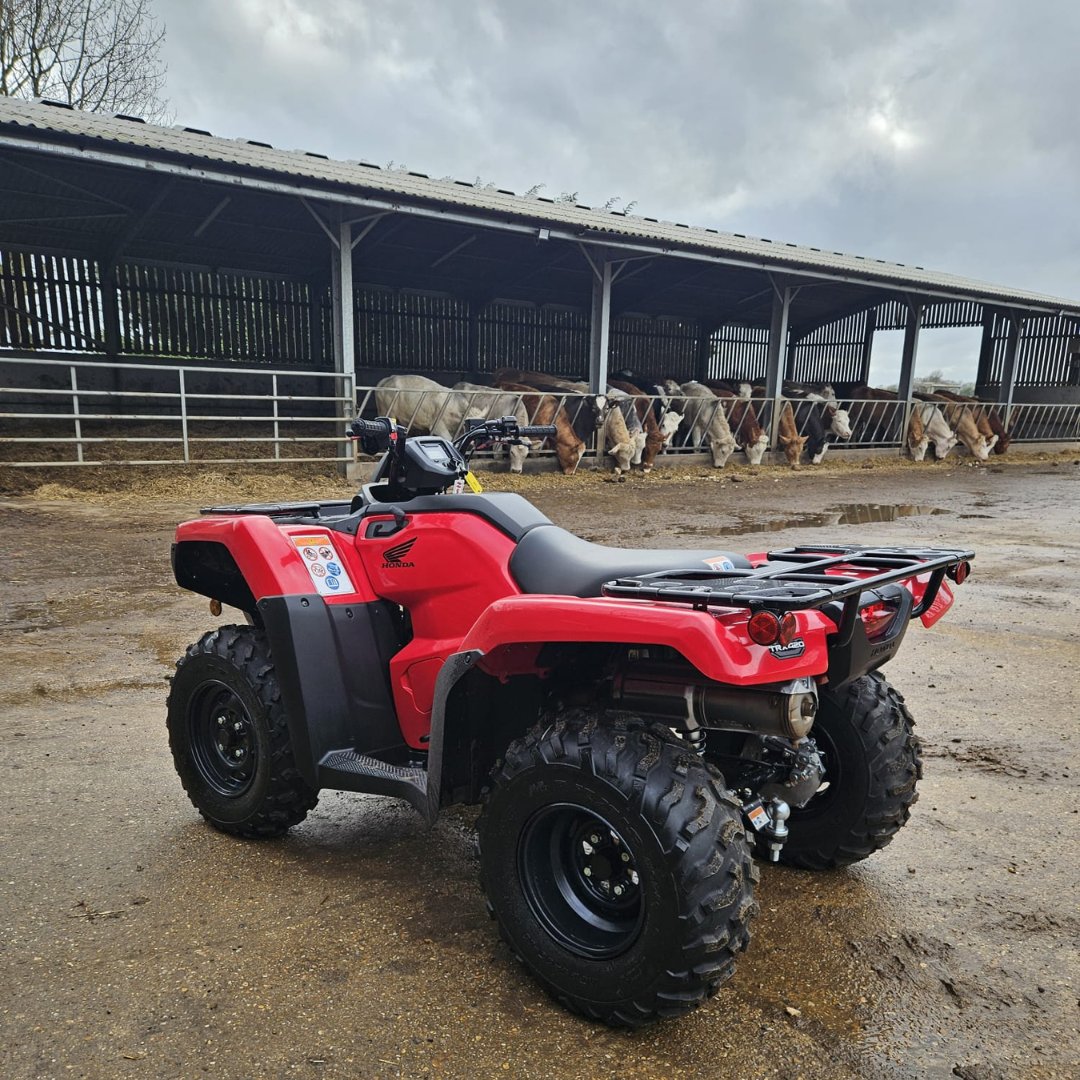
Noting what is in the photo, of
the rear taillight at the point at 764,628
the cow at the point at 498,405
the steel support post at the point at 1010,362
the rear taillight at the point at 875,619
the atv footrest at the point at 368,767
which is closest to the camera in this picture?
the rear taillight at the point at 764,628

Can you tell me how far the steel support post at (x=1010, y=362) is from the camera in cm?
2314

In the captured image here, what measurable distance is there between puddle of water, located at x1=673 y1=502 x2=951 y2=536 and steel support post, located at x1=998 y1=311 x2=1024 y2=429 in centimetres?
1264

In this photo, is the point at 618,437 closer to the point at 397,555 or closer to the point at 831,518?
the point at 831,518

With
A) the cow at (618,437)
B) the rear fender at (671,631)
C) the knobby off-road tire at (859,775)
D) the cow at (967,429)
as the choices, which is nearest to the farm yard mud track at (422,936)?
the knobby off-road tire at (859,775)

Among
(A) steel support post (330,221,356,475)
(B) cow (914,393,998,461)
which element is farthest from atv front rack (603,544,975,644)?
(B) cow (914,393,998,461)

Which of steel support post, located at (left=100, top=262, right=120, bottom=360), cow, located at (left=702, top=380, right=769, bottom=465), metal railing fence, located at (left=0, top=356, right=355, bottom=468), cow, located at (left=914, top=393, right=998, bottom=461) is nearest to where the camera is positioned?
metal railing fence, located at (left=0, top=356, right=355, bottom=468)

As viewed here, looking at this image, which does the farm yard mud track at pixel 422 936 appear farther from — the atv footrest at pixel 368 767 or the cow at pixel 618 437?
the cow at pixel 618 437

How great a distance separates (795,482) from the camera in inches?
620

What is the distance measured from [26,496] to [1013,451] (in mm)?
22804

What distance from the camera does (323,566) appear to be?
274 cm

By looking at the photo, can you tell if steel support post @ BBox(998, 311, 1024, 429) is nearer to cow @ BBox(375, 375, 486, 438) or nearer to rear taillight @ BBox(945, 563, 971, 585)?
cow @ BBox(375, 375, 486, 438)

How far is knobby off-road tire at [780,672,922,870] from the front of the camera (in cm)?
255

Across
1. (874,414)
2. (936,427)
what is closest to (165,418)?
(874,414)

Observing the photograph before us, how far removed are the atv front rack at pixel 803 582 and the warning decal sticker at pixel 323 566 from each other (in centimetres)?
103
